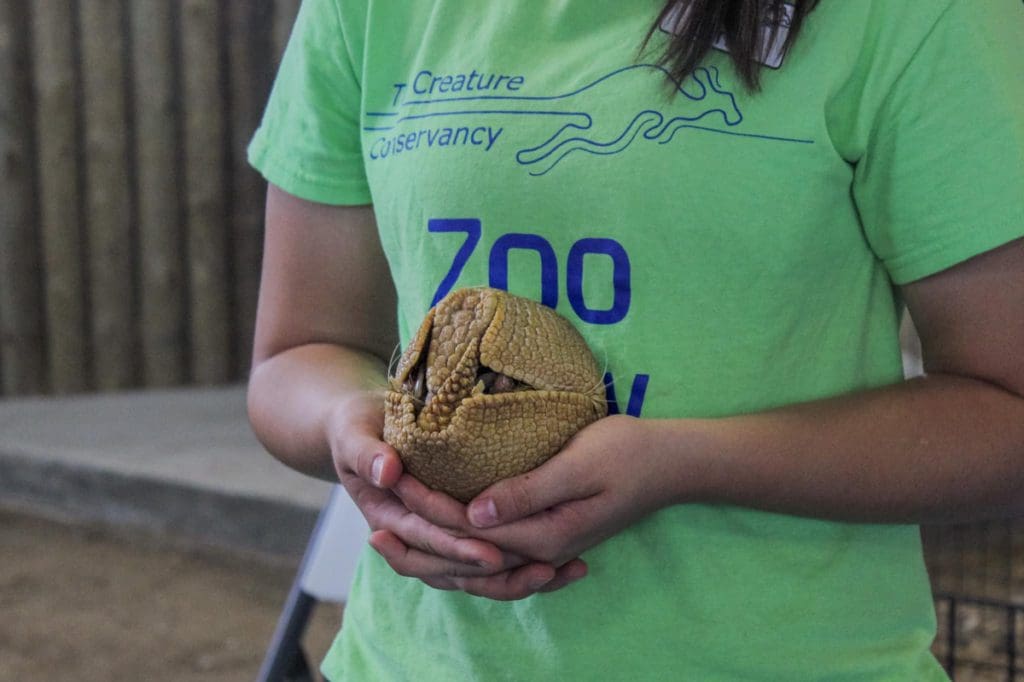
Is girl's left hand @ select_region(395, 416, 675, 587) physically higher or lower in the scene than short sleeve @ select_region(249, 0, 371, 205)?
lower

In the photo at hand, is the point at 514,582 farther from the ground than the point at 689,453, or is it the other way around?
the point at 689,453

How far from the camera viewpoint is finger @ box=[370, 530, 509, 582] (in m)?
0.86

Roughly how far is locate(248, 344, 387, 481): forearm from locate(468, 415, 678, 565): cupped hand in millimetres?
189

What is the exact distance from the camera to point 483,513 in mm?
815

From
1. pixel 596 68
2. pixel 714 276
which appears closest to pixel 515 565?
pixel 714 276

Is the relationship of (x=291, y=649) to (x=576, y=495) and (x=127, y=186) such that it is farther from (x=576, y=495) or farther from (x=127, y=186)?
(x=127, y=186)

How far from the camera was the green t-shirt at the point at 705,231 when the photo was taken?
0.82 m

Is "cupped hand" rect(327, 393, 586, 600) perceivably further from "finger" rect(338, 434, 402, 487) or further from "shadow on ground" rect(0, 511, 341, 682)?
"shadow on ground" rect(0, 511, 341, 682)

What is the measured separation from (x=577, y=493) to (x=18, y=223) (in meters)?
4.10

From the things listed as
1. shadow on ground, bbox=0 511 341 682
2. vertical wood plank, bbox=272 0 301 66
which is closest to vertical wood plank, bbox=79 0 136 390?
vertical wood plank, bbox=272 0 301 66

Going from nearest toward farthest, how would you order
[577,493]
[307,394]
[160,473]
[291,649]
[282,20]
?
1. [577,493]
2. [307,394]
3. [291,649]
4. [160,473]
5. [282,20]

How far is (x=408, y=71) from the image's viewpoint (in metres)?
0.98

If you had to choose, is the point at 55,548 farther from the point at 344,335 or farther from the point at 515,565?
the point at 515,565

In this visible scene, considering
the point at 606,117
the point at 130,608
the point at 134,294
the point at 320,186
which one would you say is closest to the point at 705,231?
the point at 606,117
